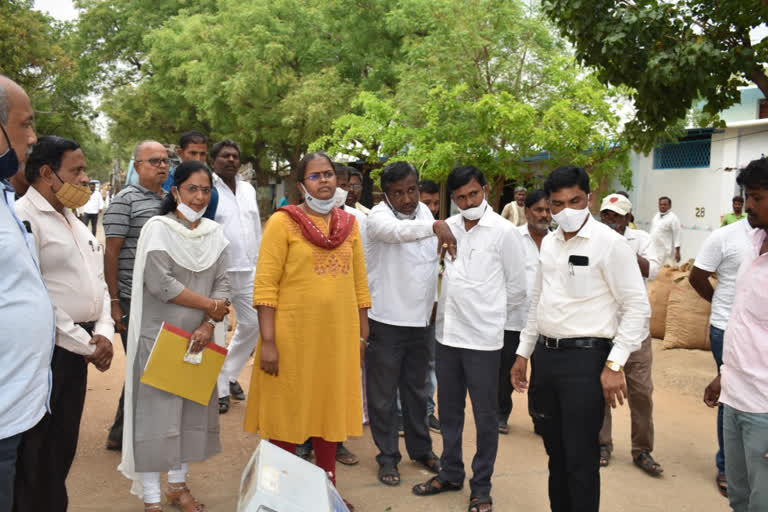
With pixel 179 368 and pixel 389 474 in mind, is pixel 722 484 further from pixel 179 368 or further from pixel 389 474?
pixel 179 368

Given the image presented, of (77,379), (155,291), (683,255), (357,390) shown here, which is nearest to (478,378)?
(357,390)

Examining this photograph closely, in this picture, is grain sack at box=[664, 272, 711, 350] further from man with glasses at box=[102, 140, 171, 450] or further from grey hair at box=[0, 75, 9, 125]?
grey hair at box=[0, 75, 9, 125]

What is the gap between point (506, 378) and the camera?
527cm

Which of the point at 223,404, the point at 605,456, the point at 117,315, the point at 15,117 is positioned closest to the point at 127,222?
the point at 117,315

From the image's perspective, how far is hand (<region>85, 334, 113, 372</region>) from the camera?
119 inches

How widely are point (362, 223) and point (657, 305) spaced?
194 inches

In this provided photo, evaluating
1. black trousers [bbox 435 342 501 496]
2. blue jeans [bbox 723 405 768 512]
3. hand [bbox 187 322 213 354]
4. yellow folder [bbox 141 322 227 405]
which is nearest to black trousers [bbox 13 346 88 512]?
yellow folder [bbox 141 322 227 405]

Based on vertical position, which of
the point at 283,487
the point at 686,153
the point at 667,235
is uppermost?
the point at 686,153

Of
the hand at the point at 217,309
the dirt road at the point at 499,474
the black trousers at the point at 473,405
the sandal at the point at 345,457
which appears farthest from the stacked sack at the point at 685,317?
the hand at the point at 217,309

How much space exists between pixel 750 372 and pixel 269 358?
2270mm

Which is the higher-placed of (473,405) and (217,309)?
(217,309)

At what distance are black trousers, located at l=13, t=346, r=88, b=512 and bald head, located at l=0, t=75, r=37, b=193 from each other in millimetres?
1172

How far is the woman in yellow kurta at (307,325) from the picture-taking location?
3.58 meters

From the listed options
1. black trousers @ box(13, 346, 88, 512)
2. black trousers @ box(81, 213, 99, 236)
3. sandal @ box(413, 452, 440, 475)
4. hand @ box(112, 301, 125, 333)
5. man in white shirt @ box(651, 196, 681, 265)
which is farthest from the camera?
black trousers @ box(81, 213, 99, 236)
